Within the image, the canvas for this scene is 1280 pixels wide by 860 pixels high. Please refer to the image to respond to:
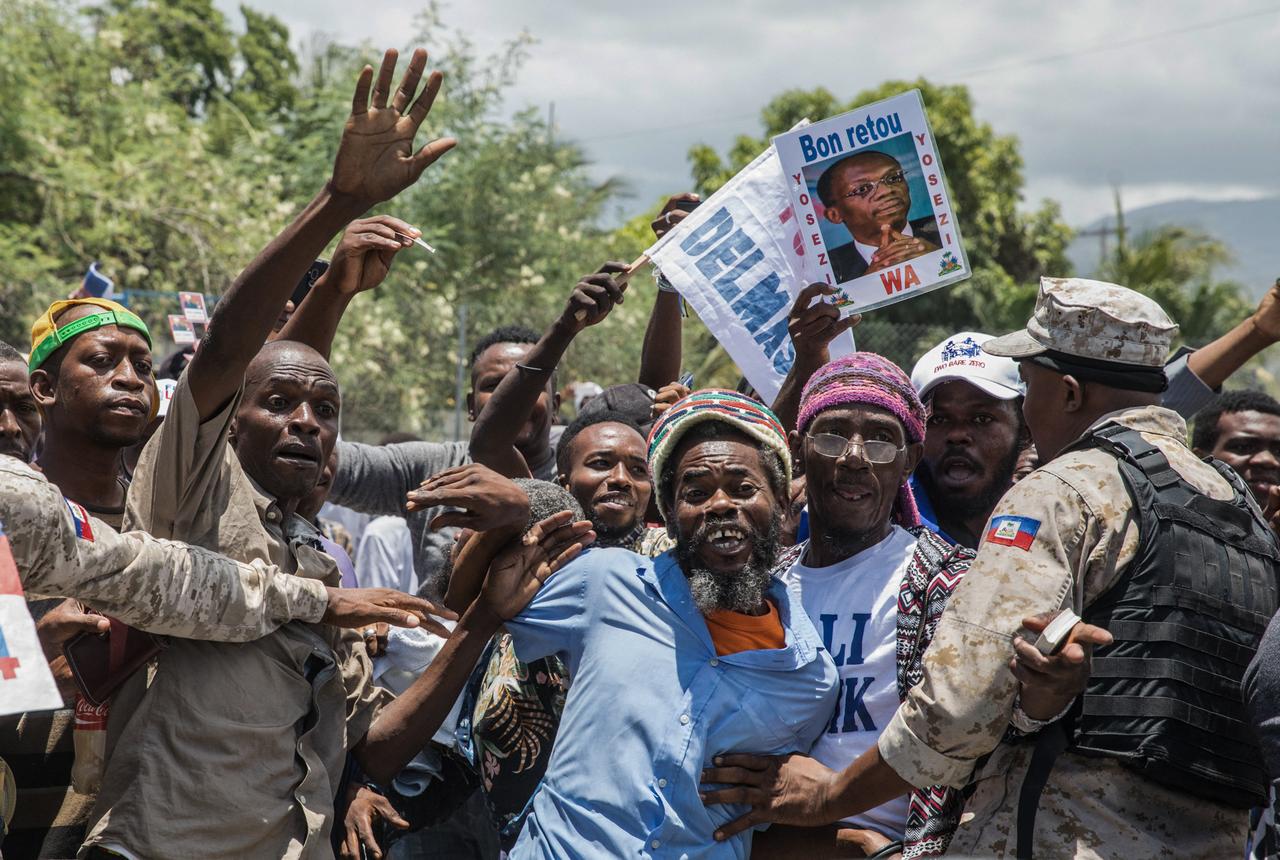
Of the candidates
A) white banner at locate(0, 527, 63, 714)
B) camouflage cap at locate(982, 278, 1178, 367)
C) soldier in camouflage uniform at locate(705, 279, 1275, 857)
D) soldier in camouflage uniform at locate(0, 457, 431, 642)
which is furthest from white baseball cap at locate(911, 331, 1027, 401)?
white banner at locate(0, 527, 63, 714)

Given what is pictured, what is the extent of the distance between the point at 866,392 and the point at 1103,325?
807 millimetres

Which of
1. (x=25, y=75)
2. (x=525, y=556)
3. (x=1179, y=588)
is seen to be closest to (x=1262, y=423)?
(x=1179, y=588)

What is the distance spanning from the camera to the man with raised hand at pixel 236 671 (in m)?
3.13

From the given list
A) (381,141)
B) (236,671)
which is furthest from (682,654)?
(381,141)

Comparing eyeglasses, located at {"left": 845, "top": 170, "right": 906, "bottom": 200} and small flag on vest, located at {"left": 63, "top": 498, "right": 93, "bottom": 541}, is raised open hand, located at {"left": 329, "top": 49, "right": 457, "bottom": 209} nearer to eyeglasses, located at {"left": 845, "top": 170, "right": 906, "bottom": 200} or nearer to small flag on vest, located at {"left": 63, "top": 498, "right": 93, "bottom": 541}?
small flag on vest, located at {"left": 63, "top": 498, "right": 93, "bottom": 541}

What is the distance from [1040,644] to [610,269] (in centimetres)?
266

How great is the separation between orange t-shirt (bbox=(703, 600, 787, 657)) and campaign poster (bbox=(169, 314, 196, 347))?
3.95 meters

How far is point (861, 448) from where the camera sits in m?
3.73

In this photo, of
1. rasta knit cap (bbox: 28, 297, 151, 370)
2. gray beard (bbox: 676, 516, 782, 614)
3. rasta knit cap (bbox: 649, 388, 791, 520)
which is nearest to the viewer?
gray beard (bbox: 676, 516, 782, 614)

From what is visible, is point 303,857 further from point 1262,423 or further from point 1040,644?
point 1262,423

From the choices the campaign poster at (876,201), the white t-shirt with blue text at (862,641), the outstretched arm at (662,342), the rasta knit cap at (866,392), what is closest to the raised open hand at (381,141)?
the rasta knit cap at (866,392)

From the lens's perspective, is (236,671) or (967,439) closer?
(236,671)

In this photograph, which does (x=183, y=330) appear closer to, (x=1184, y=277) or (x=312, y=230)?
(x=312, y=230)

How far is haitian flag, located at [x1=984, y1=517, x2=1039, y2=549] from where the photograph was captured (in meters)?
2.87
